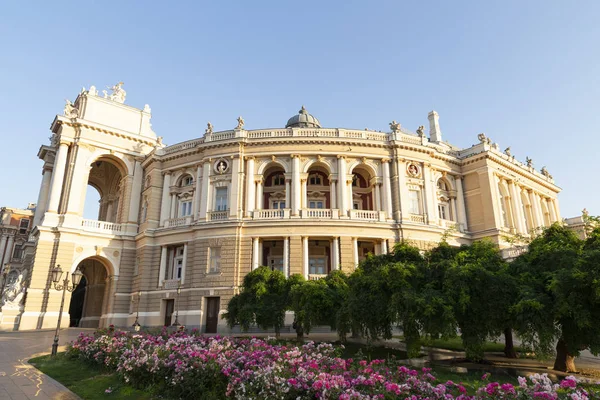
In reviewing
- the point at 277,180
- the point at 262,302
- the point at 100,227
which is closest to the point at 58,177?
the point at 100,227

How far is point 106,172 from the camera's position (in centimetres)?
4678

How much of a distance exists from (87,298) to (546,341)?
44.0m

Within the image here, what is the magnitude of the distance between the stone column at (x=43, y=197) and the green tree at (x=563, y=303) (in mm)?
42358

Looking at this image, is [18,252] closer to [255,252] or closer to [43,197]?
[43,197]

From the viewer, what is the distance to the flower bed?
704 centimetres

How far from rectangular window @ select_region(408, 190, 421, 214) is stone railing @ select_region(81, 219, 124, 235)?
27472 millimetres

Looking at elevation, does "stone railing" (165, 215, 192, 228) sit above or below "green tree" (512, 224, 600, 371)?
above

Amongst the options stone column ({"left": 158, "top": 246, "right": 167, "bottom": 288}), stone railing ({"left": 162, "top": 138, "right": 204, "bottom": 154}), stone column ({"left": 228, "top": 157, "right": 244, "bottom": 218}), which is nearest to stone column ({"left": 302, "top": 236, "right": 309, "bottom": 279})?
stone column ({"left": 228, "top": 157, "right": 244, "bottom": 218})

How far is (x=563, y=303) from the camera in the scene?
38.3 ft

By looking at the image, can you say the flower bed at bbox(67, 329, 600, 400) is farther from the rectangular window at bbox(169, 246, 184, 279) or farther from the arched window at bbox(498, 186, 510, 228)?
the arched window at bbox(498, 186, 510, 228)

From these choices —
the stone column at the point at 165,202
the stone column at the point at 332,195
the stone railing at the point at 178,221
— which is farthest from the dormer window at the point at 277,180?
the stone column at the point at 165,202

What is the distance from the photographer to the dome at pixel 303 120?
4600cm

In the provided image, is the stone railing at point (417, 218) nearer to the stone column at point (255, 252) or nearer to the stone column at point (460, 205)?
the stone column at point (460, 205)

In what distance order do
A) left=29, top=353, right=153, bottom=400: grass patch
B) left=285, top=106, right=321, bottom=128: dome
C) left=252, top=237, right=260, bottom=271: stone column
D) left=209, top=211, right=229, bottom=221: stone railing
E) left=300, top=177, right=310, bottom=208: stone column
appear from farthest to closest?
left=285, top=106, right=321, bottom=128: dome, left=300, top=177, right=310, bottom=208: stone column, left=209, top=211, right=229, bottom=221: stone railing, left=252, top=237, right=260, bottom=271: stone column, left=29, top=353, right=153, bottom=400: grass patch
